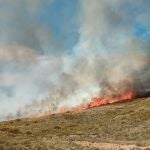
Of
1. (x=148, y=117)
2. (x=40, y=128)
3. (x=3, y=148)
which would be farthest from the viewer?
(x=148, y=117)

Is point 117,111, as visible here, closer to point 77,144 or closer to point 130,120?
point 130,120

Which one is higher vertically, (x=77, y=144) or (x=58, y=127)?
(x=58, y=127)

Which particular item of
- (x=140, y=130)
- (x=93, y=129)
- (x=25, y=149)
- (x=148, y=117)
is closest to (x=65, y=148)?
(x=25, y=149)

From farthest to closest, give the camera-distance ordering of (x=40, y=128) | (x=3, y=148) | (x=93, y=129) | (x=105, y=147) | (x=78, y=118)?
(x=78, y=118) < (x=40, y=128) < (x=93, y=129) < (x=105, y=147) < (x=3, y=148)

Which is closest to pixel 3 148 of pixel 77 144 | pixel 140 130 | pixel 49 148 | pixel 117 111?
pixel 49 148

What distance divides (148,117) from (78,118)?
93.4 ft

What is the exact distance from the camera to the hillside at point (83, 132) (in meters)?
70.8

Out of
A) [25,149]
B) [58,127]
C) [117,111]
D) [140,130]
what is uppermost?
[117,111]

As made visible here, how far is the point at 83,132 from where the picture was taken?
4464 inches

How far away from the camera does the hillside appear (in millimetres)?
70812

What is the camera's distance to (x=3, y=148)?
6109 centimetres

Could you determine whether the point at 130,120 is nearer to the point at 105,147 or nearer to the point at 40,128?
the point at 40,128

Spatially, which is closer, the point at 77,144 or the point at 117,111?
the point at 77,144

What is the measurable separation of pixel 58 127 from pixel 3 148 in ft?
227
